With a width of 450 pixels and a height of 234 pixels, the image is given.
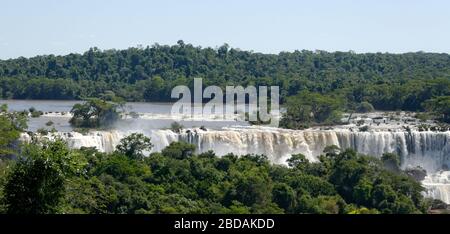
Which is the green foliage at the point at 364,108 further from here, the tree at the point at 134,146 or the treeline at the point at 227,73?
the tree at the point at 134,146

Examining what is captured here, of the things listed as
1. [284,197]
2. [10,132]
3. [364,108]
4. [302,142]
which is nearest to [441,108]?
[364,108]

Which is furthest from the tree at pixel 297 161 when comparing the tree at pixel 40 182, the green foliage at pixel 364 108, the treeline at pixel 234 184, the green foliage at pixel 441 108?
the green foliage at pixel 364 108

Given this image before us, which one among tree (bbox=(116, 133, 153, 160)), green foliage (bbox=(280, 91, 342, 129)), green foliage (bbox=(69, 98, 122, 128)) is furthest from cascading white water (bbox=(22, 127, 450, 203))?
green foliage (bbox=(280, 91, 342, 129))
